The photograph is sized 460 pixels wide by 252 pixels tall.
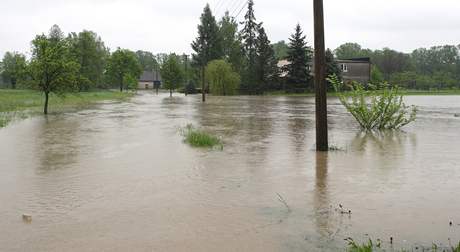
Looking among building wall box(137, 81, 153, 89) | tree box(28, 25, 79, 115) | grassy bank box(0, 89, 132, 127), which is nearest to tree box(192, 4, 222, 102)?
grassy bank box(0, 89, 132, 127)

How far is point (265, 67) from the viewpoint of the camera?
7400cm

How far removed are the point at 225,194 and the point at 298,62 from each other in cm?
6207

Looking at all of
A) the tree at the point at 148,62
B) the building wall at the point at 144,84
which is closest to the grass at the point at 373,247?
the building wall at the point at 144,84

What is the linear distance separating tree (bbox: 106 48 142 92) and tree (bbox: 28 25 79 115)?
60327 millimetres

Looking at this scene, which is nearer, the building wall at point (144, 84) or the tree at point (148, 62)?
the building wall at point (144, 84)

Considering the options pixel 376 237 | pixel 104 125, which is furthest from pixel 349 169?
pixel 104 125

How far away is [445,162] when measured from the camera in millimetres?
11617

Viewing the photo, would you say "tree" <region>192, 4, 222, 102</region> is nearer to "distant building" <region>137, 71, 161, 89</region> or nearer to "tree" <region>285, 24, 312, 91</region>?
"tree" <region>285, 24, 312, 91</region>

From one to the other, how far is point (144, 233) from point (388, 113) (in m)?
14.7

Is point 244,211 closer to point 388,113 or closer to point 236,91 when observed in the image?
point 388,113

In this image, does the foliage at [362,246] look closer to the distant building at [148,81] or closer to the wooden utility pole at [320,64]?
the wooden utility pole at [320,64]

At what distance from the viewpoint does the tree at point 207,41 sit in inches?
3462

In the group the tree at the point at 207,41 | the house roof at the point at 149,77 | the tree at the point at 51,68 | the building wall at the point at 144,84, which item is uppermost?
the tree at the point at 207,41

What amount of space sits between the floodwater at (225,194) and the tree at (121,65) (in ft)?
251
